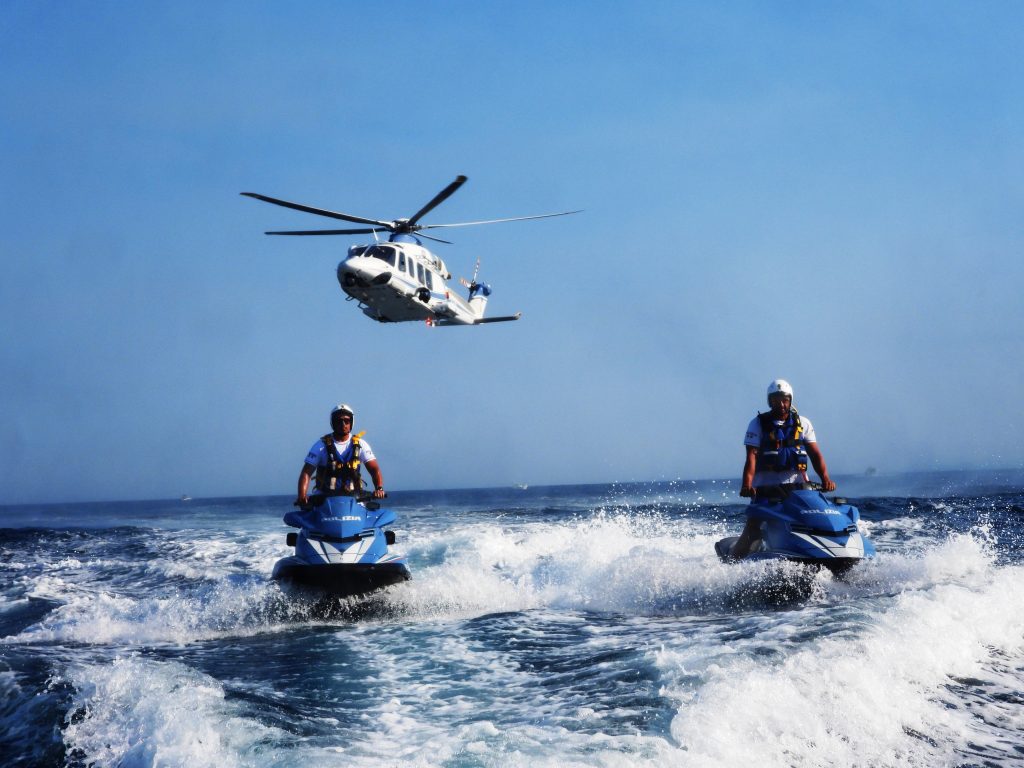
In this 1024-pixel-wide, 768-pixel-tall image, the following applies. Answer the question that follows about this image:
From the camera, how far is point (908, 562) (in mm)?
9750

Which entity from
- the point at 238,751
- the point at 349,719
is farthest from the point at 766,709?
the point at 238,751

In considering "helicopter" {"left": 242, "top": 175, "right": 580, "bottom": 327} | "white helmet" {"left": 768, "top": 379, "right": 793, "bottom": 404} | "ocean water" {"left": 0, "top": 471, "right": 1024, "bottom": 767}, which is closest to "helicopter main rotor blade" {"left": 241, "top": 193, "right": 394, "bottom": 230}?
"helicopter" {"left": 242, "top": 175, "right": 580, "bottom": 327}

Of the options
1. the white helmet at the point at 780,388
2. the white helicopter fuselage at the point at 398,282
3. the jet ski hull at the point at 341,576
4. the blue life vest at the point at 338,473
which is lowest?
the jet ski hull at the point at 341,576

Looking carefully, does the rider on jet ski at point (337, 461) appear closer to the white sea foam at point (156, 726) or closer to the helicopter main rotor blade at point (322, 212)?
the white sea foam at point (156, 726)

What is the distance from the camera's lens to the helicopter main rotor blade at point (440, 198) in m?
18.3

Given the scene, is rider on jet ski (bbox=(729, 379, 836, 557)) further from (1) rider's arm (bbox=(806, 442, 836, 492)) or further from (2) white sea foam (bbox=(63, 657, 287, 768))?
(2) white sea foam (bbox=(63, 657, 287, 768))

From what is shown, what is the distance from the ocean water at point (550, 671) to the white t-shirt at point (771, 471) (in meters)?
1.07

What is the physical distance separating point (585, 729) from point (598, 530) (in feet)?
43.5

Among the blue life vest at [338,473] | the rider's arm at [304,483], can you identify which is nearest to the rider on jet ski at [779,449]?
the blue life vest at [338,473]

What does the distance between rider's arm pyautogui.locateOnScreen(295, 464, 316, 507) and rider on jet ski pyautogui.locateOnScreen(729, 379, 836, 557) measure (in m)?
5.02

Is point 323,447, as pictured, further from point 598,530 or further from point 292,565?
point 598,530

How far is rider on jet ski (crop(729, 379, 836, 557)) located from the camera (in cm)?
911

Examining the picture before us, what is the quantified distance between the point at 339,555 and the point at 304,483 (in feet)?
3.78

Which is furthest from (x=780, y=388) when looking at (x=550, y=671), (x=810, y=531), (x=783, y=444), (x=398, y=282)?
(x=398, y=282)
